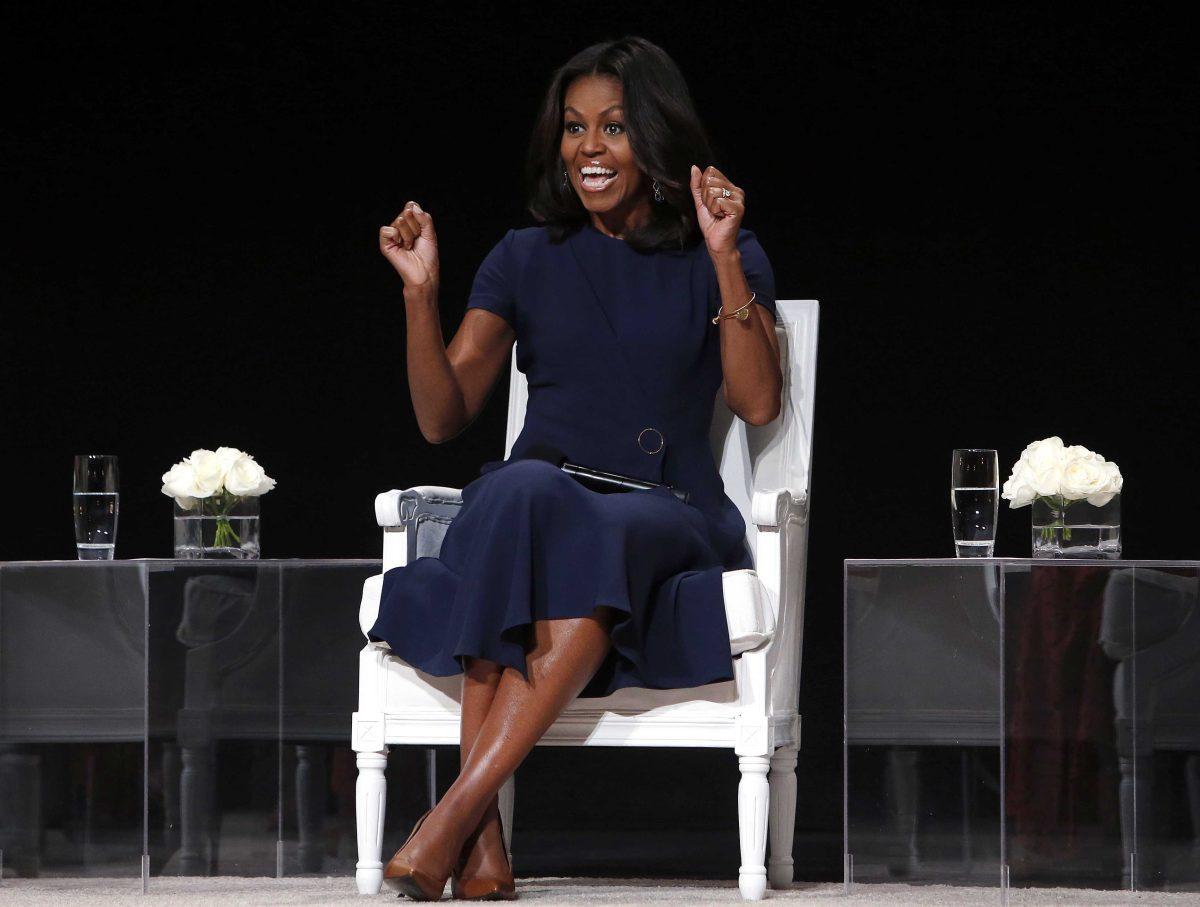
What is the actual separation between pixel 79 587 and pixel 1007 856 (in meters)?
1.45

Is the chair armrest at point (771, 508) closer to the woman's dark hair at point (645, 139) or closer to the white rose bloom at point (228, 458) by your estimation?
the woman's dark hair at point (645, 139)

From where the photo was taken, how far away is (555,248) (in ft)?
10.7

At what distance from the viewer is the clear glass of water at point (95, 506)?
3.14 m

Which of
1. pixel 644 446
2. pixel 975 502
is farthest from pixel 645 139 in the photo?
A: pixel 975 502

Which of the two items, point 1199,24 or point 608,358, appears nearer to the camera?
point 608,358

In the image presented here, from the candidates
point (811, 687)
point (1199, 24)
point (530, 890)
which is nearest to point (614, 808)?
point (811, 687)

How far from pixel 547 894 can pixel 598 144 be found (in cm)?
118

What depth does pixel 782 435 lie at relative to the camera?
3.26 m

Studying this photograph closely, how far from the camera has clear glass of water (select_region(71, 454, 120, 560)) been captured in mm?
3143

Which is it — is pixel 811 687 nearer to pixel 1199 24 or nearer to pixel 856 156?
pixel 856 156

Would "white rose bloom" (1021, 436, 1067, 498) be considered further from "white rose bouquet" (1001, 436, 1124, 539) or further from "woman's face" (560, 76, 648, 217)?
"woman's face" (560, 76, 648, 217)

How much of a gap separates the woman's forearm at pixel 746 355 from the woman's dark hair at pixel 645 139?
0.53 ft

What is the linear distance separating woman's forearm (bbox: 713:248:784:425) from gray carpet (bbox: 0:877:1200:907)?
75cm

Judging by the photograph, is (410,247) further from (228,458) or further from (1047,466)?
(1047,466)
